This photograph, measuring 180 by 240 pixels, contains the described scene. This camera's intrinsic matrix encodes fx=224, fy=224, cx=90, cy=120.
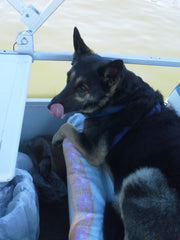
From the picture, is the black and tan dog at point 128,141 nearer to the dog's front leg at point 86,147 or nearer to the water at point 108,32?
the dog's front leg at point 86,147

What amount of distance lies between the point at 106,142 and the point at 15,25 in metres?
2.72

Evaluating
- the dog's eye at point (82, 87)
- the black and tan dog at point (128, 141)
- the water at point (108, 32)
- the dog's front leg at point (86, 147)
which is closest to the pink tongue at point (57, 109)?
the black and tan dog at point (128, 141)

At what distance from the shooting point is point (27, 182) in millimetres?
1371

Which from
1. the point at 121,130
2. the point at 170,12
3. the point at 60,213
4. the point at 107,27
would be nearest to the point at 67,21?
the point at 107,27

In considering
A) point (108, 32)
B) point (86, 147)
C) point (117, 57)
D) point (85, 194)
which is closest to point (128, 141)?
point (86, 147)

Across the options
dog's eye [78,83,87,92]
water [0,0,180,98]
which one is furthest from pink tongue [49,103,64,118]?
water [0,0,180,98]

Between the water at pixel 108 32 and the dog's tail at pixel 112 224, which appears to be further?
the water at pixel 108 32

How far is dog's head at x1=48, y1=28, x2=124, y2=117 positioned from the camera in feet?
4.74

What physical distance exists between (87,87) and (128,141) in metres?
0.46

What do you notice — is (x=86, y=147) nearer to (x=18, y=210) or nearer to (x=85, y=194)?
(x=85, y=194)

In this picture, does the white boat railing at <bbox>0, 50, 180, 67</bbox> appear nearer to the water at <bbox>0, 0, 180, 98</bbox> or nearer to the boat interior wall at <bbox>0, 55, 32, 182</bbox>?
the boat interior wall at <bbox>0, 55, 32, 182</bbox>

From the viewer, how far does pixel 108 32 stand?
3.69m

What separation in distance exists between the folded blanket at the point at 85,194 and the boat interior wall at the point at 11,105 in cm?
69

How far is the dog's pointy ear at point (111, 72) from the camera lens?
4.30ft
